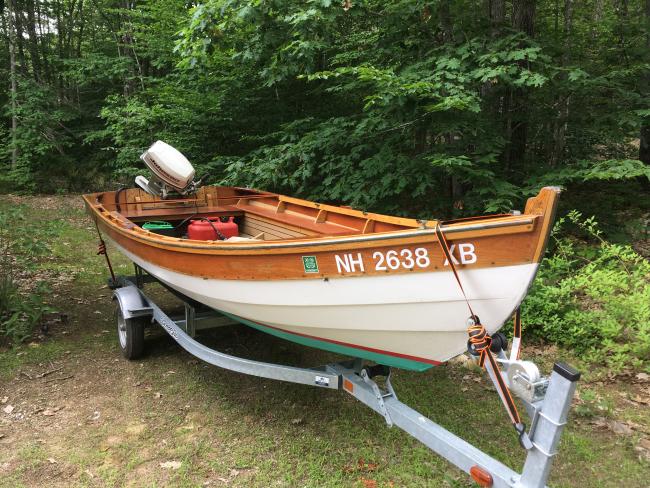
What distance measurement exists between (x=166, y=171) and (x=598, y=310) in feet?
14.7

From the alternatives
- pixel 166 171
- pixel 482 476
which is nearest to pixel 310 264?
pixel 482 476

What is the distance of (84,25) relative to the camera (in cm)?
1576

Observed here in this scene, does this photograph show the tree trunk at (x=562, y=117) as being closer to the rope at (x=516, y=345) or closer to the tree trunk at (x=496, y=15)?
the tree trunk at (x=496, y=15)

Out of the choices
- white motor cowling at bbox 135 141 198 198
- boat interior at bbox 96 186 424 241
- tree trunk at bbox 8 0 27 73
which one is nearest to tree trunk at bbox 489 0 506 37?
boat interior at bbox 96 186 424 241

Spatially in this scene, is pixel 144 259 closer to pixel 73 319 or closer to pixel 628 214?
pixel 73 319

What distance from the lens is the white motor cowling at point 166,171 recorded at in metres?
4.99

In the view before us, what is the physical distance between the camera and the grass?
264 centimetres

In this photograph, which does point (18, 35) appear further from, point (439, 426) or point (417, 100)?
point (439, 426)

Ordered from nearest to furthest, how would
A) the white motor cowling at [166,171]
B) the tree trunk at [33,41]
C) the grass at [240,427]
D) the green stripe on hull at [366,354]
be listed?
1. the green stripe on hull at [366,354]
2. the grass at [240,427]
3. the white motor cowling at [166,171]
4. the tree trunk at [33,41]

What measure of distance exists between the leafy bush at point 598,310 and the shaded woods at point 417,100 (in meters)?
0.87

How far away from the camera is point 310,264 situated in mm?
2500

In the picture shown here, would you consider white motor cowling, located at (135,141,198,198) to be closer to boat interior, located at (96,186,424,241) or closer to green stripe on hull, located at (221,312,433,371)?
boat interior, located at (96,186,424,241)

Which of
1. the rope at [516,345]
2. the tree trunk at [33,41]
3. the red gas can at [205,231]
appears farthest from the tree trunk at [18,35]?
the rope at [516,345]

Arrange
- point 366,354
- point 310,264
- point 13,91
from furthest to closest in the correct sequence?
point 13,91 → point 366,354 → point 310,264
